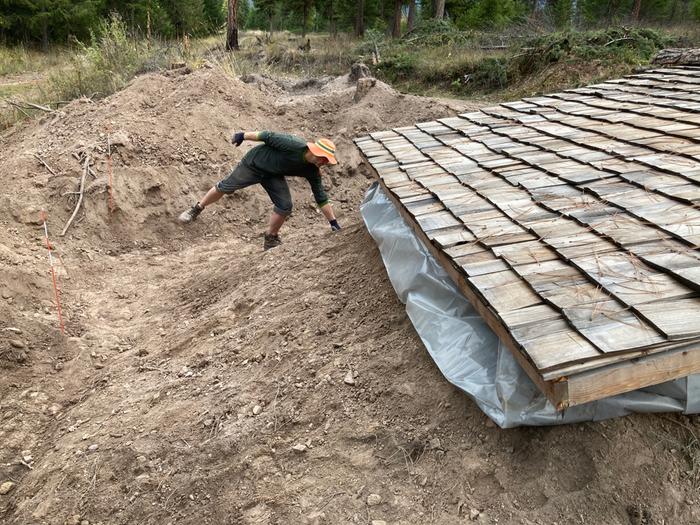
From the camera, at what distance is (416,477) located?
2.66 meters

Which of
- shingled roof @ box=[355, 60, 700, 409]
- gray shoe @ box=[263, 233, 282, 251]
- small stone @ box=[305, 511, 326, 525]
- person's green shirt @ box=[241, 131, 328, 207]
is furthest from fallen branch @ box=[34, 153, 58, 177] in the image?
small stone @ box=[305, 511, 326, 525]

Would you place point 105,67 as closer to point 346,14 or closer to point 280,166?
point 280,166

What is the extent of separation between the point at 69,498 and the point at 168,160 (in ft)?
20.3

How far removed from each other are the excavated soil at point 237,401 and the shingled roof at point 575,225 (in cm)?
70

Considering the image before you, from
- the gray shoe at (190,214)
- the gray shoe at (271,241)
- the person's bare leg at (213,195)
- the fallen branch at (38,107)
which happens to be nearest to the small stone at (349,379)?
the gray shoe at (271,241)

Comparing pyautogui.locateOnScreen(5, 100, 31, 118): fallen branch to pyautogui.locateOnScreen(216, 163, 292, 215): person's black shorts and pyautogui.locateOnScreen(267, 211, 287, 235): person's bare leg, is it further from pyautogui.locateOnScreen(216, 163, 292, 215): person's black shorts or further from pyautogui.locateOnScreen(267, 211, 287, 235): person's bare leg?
pyautogui.locateOnScreen(267, 211, 287, 235): person's bare leg

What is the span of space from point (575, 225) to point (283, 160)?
3.95m

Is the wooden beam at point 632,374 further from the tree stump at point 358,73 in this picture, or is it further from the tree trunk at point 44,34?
the tree trunk at point 44,34

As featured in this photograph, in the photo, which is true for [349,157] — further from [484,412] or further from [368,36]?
[368,36]

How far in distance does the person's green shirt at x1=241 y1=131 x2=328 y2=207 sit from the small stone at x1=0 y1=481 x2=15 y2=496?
3.89 metres

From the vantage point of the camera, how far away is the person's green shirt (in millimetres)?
5949

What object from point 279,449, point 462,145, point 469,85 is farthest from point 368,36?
point 279,449

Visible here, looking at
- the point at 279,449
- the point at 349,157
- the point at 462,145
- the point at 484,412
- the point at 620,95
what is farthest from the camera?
the point at 349,157

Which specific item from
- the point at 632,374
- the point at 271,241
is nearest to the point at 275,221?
the point at 271,241
